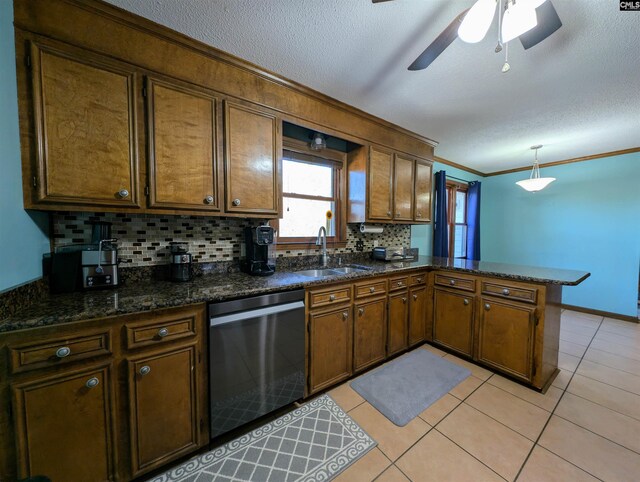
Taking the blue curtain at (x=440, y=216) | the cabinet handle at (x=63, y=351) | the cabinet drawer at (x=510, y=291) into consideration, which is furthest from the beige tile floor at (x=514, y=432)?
the blue curtain at (x=440, y=216)

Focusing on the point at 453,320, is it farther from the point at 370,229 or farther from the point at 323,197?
the point at 323,197

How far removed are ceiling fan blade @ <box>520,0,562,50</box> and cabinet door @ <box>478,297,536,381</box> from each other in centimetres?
181

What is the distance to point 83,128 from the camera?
1.24m

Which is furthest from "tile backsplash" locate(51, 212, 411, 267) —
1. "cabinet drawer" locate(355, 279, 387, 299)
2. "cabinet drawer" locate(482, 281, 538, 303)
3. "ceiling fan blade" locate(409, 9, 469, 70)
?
"cabinet drawer" locate(482, 281, 538, 303)

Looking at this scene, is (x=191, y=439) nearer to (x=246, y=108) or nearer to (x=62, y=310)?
(x=62, y=310)

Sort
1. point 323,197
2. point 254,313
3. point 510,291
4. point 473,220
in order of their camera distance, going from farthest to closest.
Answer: point 473,220, point 323,197, point 510,291, point 254,313

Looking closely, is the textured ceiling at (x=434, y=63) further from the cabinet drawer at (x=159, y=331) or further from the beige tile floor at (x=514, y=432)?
the beige tile floor at (x=514, y=432)

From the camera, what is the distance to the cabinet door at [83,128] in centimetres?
115

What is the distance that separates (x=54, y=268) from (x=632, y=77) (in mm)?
4040

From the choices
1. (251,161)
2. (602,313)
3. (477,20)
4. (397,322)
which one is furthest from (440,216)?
(251,161)

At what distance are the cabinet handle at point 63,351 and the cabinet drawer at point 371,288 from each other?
1.69 metres

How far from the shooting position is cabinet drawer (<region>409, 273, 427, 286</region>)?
2400 millimetres

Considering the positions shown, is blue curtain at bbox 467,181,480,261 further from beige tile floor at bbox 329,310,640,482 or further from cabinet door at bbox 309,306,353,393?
cabinet door at bbox 309,306,353,393

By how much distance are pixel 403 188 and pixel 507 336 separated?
181 cm
